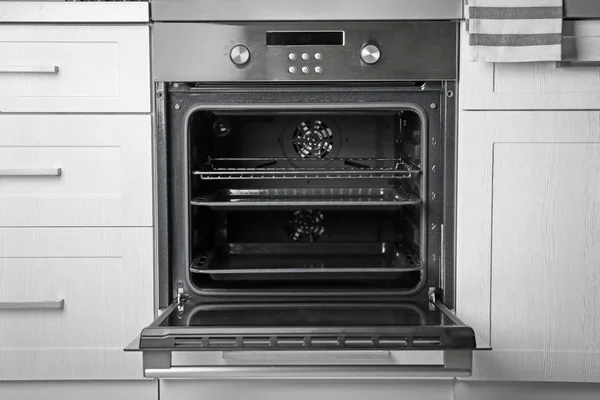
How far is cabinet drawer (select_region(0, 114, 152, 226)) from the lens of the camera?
182 centimetres

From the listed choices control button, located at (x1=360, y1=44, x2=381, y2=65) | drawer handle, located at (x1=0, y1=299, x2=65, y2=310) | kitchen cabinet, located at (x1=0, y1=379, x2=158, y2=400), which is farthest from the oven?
drawer handle, located at (x1=0, y1=299, x2=65, y2=310)

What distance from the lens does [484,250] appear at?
184cm

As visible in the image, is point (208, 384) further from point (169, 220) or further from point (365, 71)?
point (365, 71)

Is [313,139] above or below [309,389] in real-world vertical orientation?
above

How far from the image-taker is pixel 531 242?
6.02 ft

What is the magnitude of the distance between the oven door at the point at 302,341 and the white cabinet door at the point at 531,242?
0.57 feet

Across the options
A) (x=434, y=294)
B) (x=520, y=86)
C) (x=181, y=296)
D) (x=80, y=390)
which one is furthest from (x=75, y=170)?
(x=520, y=86)

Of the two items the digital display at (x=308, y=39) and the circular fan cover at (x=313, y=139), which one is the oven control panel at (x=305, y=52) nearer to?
the digital display at (x=308, y=39)

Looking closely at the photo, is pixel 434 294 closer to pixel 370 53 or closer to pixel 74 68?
pixel 370 53

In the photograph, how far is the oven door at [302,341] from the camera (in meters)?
1.52

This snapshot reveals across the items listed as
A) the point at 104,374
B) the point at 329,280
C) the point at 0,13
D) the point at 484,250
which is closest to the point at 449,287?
the point at 484,250

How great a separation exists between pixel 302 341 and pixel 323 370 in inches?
4.2

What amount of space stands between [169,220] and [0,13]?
60cm

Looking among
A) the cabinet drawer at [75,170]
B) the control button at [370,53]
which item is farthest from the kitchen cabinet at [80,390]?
the control button at [370,53]
